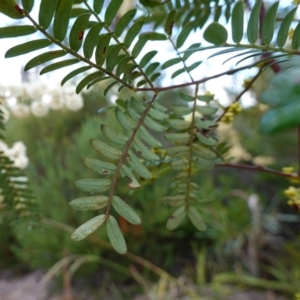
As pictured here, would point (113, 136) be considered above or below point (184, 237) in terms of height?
above

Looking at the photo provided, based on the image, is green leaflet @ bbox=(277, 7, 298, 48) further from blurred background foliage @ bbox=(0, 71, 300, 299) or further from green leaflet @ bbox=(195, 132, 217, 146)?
blurred background foliage @ bbox=(0, 71, 300, 299)

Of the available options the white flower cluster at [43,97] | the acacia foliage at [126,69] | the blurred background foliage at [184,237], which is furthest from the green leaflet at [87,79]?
the blurred background foliage at [184,237]

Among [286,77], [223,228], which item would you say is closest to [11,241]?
[223,228]

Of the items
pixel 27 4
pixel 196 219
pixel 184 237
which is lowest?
pixel 184 237

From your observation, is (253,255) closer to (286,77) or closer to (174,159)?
(174,159)

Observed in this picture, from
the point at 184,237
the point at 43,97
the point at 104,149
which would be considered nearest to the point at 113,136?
the point at 104,149

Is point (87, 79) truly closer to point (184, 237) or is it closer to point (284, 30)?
point (284, 30)

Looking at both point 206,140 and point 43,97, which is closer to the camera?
point 206,140
